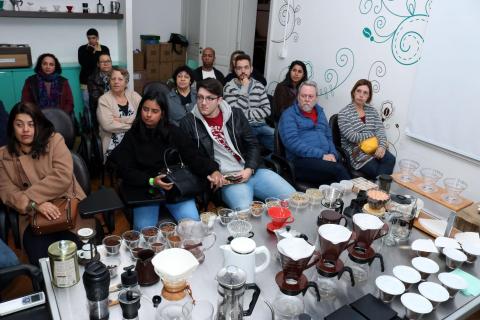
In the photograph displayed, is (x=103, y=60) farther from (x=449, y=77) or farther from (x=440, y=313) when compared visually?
(x=440, y=313)

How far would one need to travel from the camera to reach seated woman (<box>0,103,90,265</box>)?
209 cm

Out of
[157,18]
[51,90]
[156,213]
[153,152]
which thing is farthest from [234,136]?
[157,18]

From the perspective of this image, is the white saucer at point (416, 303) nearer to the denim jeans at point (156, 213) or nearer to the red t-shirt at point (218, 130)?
the denim jeans at point (156, 213)

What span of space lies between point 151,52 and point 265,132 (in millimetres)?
3622

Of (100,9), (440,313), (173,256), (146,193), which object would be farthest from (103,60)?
(440,313)

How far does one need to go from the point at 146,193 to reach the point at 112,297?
1046mm

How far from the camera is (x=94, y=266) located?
4.04ft

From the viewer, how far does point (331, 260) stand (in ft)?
5.02

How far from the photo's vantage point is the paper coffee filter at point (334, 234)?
1490 mm

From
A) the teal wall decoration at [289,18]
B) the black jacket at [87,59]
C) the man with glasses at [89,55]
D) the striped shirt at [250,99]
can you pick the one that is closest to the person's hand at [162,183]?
the striped shirt at [250,99]

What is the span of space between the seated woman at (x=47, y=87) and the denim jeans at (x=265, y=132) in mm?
1991

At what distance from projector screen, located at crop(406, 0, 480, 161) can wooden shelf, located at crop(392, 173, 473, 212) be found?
3.44 ft

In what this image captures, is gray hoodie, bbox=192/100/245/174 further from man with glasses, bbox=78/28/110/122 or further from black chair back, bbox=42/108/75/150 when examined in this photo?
man with glasses, bbox=78/28/110/122

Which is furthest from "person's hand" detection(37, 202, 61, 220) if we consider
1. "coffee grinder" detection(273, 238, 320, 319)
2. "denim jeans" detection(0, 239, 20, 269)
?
"coffee grinder" detection(273, 238, 320, 319)
